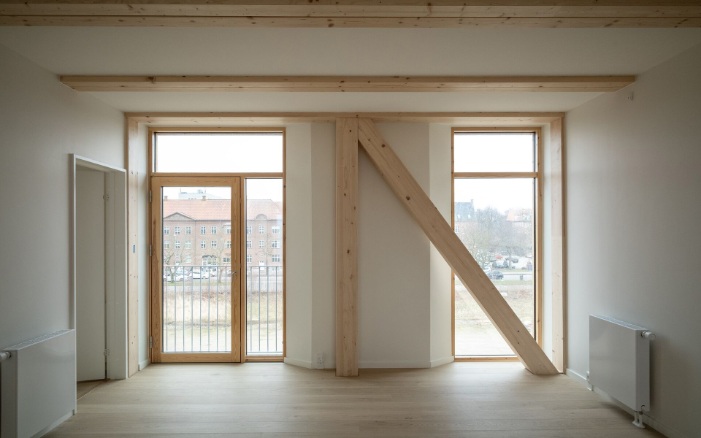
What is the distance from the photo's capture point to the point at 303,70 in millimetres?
3502

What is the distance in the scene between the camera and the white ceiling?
2.84 meters

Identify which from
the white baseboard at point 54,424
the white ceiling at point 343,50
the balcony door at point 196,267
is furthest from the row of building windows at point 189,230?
the white baseboard at point 54,424

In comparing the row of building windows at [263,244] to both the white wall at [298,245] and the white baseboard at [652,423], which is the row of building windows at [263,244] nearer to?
the white wall at [298,245]

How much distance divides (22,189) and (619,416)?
481 cm

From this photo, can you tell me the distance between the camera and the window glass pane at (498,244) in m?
5.16

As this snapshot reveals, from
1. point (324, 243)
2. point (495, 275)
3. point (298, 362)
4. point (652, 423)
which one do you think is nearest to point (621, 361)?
point (652, 423)

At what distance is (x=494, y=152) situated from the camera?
5.17 meters

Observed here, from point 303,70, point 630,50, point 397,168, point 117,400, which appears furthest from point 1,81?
point 630,50

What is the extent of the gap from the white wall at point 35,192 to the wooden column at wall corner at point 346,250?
2.34 metres

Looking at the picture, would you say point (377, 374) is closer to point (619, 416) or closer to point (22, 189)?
point (619, 416)

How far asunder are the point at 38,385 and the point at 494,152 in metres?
4.74

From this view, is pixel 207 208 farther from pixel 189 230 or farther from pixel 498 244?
pixel 498 244

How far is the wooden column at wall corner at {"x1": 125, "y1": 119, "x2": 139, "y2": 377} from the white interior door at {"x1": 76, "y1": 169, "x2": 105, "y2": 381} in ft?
0.77

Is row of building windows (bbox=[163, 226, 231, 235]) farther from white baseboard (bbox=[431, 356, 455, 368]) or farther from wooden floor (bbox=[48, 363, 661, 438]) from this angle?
white baseboard (bbox=[431, 356, 455, 368])
